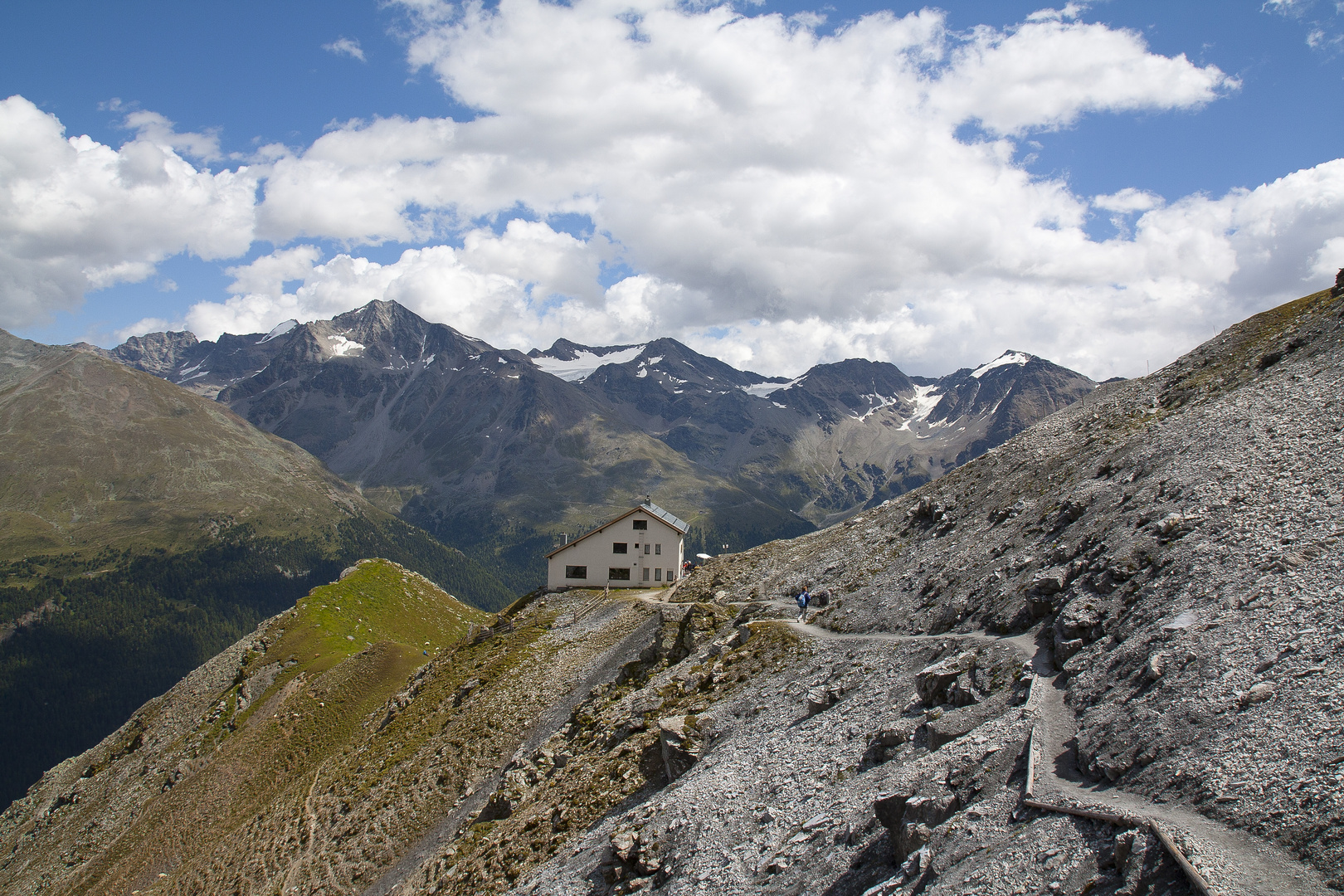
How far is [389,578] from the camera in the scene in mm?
113438

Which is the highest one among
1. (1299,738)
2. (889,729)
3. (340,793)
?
(1299,738)

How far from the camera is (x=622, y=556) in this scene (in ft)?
269

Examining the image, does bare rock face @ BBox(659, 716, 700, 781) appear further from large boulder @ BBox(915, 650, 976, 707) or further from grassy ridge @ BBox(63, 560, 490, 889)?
grassy ridge @ BBox(63, 560, 490, 889)

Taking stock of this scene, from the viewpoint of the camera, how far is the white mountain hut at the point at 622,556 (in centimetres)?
8150

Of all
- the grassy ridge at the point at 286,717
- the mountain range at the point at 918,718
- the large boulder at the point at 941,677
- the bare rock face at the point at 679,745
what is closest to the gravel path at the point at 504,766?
the mountain range at the point at 918,718

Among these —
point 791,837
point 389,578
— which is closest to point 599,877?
point 791,837

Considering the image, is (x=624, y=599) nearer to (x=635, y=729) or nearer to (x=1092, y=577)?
(x=635, y=729)

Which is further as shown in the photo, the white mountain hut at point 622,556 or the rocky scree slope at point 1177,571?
the white mountain hut at point 622,556

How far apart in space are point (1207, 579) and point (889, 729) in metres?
11.6

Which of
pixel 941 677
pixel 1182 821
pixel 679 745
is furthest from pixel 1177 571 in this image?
pixel 679 745

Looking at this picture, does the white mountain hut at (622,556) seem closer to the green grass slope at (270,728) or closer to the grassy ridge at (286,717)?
the green grass slope at (270,728)

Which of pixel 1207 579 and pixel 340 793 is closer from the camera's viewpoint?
pixel 1207 579

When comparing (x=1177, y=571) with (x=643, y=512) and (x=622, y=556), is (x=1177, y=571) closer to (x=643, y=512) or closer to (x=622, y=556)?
(x=643, y=512)

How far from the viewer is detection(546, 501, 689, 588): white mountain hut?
81500mm
